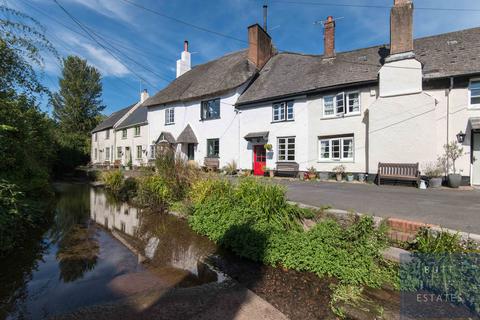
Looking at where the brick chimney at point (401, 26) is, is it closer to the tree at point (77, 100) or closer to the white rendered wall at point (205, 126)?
the white rendered wall at point (205, 126)

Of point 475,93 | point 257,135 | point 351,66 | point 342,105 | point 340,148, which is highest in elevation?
point 351,66

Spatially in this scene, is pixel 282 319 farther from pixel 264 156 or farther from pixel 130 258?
pixel 264 156

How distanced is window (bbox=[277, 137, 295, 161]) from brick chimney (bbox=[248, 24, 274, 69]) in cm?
765

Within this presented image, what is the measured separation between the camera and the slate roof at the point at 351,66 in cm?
1177

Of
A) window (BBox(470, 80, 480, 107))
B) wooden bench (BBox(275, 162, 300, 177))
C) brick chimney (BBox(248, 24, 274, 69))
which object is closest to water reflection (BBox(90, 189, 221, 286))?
wooden bench (BBox(275, 162, 300, 177))

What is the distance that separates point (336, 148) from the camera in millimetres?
14320

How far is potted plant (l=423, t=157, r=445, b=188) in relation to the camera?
10.8m

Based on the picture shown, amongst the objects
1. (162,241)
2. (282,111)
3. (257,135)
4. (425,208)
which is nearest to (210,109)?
(257,135)

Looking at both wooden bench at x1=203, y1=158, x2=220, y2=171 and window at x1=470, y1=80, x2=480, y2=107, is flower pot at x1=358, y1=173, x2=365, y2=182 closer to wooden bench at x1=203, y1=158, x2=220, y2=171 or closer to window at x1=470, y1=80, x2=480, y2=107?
window at x1=470, y1=80, x2=480, y2=107

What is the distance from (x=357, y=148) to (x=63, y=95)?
4299 centimetres

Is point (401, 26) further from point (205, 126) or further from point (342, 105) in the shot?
point (205, 126)

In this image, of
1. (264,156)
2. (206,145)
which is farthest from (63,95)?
(264,156)

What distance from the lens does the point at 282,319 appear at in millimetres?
2834

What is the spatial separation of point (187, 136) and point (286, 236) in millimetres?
17216
